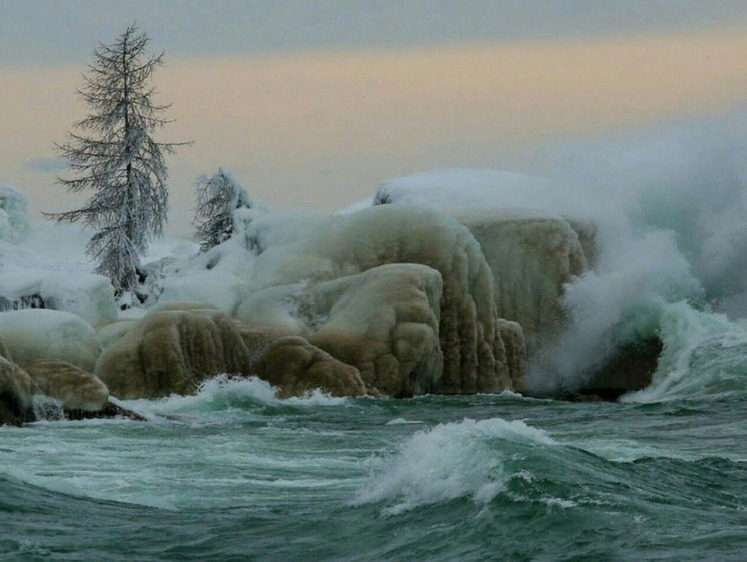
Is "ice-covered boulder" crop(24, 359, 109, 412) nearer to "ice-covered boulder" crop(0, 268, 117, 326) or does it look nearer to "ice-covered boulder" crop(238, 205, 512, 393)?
"ice-covered boulder" crop(238, 205, 512, 393)

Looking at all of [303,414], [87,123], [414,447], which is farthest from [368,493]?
[87,123]

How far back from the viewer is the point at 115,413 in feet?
88.6

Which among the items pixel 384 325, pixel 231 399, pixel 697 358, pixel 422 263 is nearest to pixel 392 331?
pixel 384 325

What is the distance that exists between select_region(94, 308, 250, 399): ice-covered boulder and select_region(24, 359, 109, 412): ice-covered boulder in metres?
4.51

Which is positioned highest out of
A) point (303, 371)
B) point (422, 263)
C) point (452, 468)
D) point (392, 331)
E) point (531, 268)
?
point (422, 263)

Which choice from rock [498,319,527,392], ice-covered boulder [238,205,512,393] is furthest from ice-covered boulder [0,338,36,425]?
rock [498,319,527,392]

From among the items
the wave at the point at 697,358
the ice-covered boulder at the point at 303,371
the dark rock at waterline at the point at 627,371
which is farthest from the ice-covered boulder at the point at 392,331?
the dark rock at waterline at the point at 627,371

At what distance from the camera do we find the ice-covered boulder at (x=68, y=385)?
1039 inches

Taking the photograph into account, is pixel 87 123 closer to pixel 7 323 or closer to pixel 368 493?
pixel 7 323

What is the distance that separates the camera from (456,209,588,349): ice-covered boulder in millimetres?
41031

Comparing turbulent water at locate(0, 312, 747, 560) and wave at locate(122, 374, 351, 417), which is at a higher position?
wave at locate(122, 374, 351, 417)

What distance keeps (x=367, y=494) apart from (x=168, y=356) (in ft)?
51.5

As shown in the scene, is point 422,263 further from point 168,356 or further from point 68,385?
point 68,385

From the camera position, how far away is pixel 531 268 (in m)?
41.0
